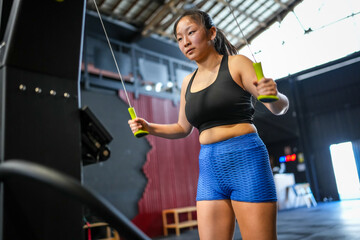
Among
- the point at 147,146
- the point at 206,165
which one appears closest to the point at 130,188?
the point at 147,146

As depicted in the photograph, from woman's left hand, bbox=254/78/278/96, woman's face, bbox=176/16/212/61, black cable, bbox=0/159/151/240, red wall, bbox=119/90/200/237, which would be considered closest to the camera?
black cable, bbox=0/159/151/240

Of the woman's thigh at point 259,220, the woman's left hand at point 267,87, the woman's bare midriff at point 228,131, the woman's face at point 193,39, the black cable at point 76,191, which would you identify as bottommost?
the woman's thigh at point 259,220

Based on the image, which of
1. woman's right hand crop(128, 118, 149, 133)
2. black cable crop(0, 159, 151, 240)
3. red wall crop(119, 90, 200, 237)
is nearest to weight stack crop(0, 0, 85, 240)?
black cable crop(0, 159, 151, 240)

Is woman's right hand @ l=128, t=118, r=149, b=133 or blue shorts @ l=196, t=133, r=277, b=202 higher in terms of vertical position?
woman's right hand @ l=128, t=118, r=149, b=133

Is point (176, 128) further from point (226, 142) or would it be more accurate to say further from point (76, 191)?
point (76, 191)

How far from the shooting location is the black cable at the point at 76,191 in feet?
1.72

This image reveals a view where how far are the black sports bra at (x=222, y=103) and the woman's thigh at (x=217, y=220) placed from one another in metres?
0.29

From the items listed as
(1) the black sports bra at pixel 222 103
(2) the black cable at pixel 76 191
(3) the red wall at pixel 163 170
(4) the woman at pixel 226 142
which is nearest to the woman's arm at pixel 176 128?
(4) the woman at pixel 226 142

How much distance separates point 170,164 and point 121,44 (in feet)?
10.1

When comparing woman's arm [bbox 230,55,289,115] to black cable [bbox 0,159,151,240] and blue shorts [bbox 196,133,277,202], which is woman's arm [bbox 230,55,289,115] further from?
black cable [bbox 0,159,151,240]

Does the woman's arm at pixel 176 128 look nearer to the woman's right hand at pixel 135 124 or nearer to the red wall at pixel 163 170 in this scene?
the woman's right hand at pixel 135 124

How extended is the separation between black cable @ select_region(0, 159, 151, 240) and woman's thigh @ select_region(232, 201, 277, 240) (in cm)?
60

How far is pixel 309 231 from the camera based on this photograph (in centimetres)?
448

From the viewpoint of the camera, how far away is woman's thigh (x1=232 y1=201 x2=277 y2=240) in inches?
41.4
